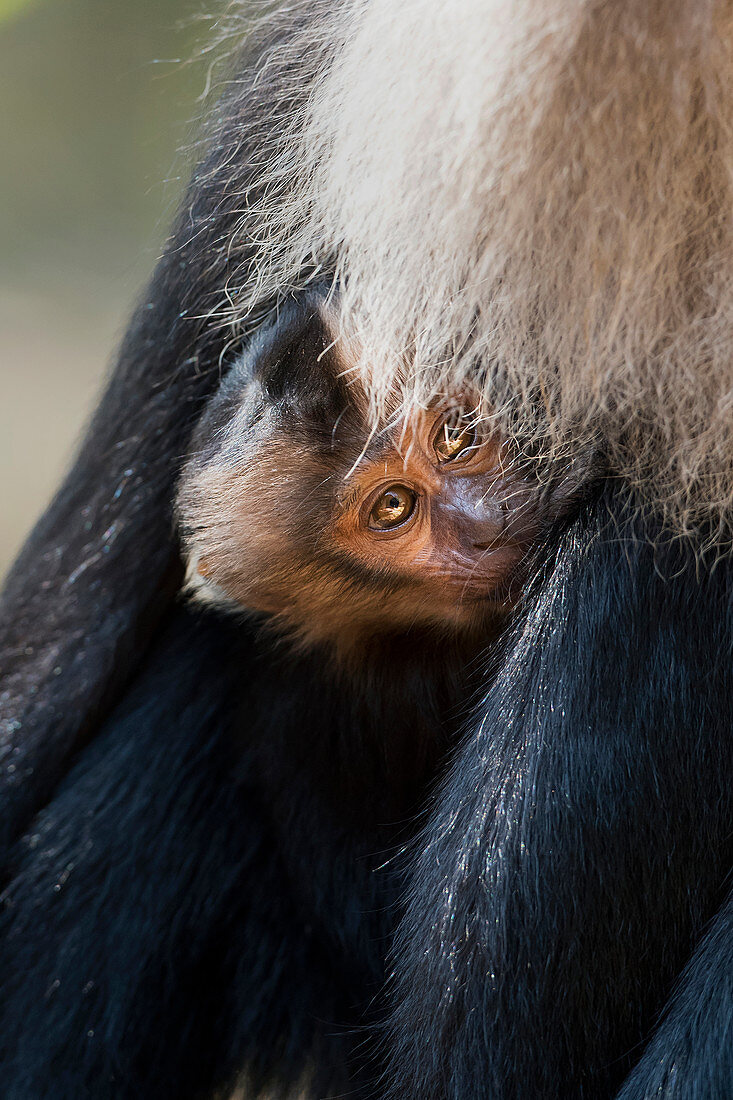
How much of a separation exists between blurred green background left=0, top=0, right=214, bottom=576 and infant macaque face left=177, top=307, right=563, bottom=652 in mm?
1395

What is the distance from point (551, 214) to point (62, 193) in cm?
192

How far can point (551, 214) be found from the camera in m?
0.53

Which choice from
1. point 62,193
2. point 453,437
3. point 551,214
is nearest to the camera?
point 551,214

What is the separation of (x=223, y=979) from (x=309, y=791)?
175 mm

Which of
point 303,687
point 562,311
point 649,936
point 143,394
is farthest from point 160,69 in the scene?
point 649,936

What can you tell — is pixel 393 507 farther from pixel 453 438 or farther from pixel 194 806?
pixel 194 806

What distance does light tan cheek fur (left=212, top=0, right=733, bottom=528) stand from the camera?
1.60ft

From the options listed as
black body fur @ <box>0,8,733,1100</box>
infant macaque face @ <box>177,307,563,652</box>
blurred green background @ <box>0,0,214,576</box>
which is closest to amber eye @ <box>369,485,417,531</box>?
infant macaque face @ <box>177,307,563,652</box>

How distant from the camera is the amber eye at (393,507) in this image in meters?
0.70

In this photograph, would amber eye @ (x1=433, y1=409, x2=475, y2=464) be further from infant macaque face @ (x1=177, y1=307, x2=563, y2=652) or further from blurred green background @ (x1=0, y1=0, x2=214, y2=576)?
blurred green background @ (x1=0, y1=0, x2=214, y2=576)

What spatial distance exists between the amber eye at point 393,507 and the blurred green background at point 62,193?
144cm

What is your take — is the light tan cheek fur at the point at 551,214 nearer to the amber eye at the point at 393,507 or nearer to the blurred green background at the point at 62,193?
the amber eye at the point at 393,507

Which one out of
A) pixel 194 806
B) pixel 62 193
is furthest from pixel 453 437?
pixel 62 193

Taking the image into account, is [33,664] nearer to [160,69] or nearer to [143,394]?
[143,394]
